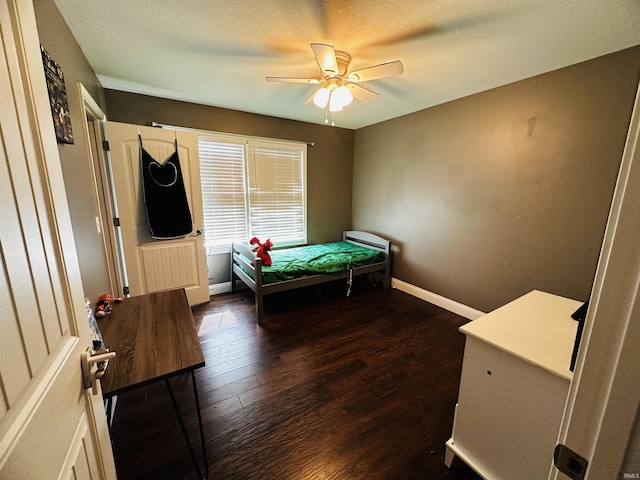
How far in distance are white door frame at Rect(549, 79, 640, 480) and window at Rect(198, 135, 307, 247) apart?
3.53 m

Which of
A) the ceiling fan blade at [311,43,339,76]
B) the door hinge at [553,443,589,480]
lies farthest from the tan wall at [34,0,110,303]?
the door hinge at [553,443,589,480]

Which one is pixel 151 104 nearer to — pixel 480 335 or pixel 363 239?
pixel 363 239

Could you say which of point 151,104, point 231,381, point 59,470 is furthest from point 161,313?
point 151,104

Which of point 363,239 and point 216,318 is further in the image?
point 363,239

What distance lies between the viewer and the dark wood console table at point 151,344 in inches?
40.4

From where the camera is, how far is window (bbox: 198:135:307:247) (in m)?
3.32

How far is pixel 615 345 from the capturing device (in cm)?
43

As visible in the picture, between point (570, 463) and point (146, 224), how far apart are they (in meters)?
3.27

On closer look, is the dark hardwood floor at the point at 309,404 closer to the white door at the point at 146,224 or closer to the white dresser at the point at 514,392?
the white dresser at the point at 514,392

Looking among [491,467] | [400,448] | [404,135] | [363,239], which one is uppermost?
[404,135]

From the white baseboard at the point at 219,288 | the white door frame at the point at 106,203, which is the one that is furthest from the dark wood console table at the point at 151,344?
the white baseboard at the point at 219,288

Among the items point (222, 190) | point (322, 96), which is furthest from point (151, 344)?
point (222, 190)

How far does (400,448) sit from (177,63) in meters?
3.19

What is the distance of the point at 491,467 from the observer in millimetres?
1186
